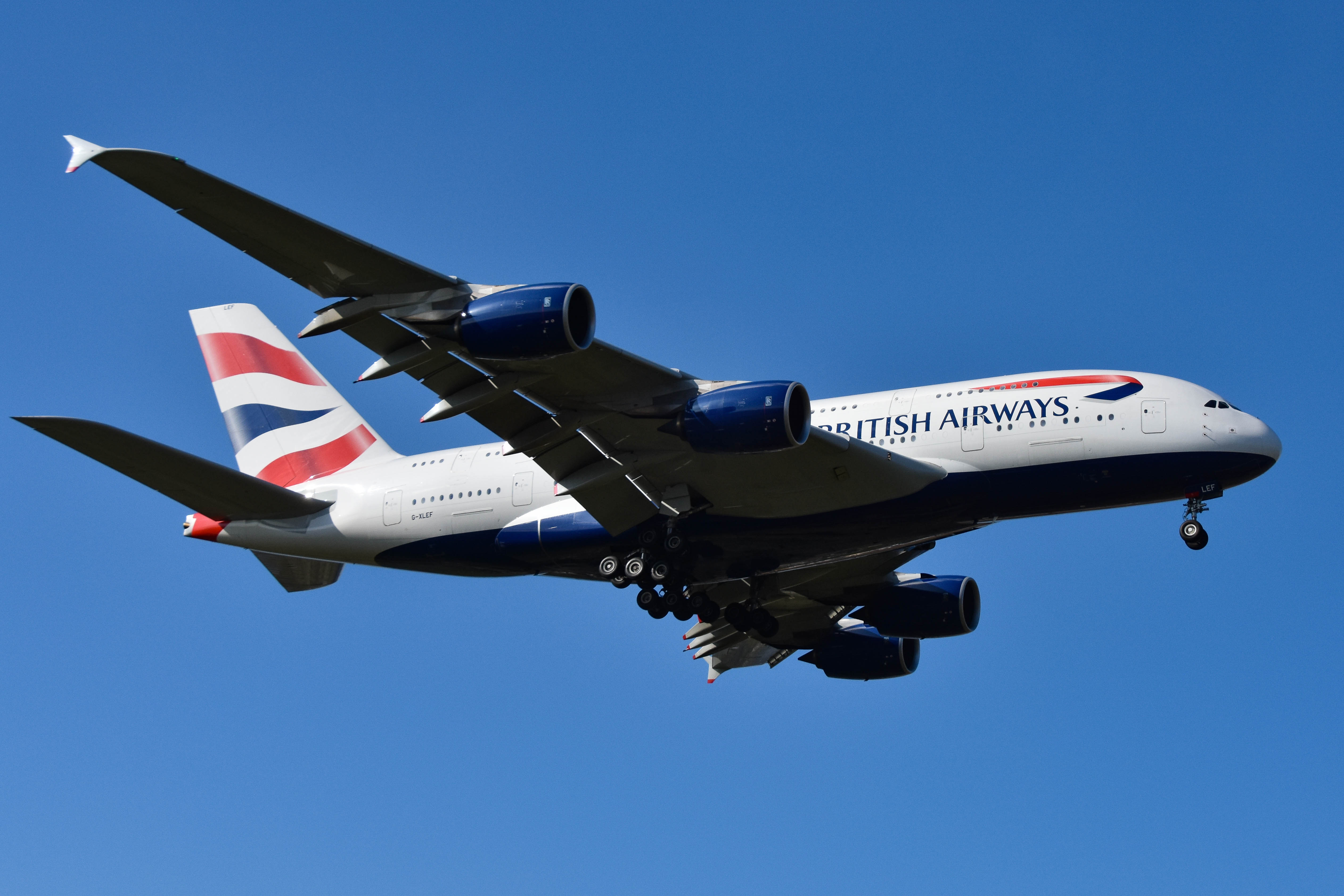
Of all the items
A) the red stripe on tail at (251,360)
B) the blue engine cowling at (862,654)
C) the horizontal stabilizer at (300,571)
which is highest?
the red stripe on tail at (251,360)

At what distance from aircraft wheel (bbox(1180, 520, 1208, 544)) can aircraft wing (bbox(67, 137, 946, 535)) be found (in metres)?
4.94

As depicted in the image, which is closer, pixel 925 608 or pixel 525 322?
pixel 525 322

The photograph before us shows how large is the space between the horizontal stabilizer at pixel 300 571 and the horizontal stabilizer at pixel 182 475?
4.06 ft

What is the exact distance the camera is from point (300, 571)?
32.5 metres

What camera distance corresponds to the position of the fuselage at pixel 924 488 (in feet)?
85.6

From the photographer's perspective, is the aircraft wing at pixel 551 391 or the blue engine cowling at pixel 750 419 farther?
the blue engine cowling at pixel 750 419

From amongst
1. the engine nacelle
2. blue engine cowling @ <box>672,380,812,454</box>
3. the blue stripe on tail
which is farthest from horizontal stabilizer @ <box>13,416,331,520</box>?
the engine nacelle

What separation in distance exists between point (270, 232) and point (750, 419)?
329 inches

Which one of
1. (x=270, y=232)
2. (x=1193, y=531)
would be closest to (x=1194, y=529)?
(x=1193, y=531)

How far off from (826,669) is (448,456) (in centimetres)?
1127

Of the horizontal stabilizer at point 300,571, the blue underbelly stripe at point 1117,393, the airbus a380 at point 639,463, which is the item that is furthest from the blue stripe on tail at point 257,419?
the blue underbelly stripe at point 1117,393

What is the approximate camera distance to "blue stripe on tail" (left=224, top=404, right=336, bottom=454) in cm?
3453

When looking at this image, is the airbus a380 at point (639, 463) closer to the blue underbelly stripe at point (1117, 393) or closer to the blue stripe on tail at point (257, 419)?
the blue underbelly stripe at point (1117, 393)

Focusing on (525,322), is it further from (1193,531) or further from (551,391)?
(1193,531)
